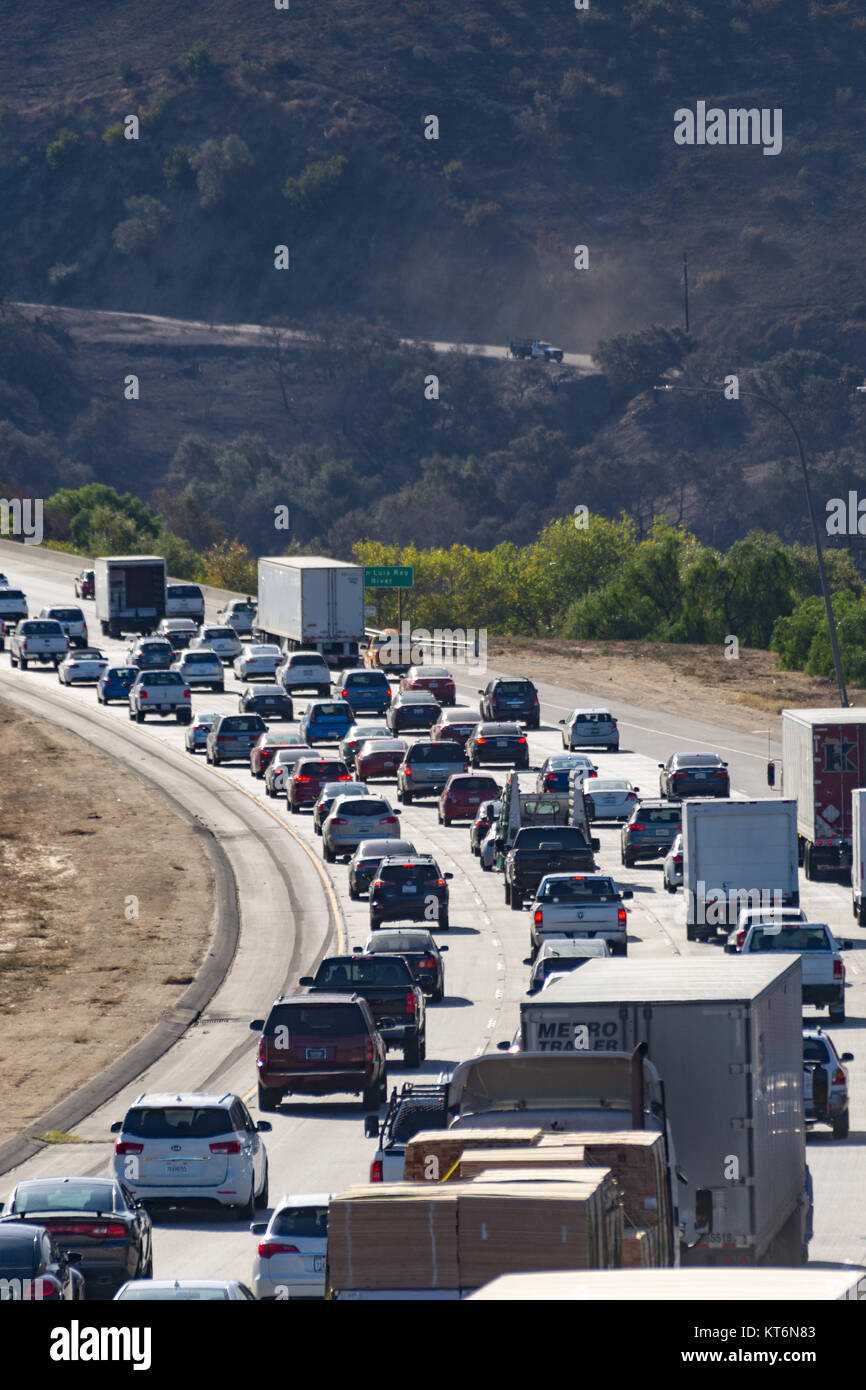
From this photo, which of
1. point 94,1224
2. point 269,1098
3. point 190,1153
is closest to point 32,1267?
point 94,1224

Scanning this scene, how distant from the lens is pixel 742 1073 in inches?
648

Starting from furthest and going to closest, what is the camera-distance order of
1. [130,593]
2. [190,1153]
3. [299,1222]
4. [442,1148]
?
[130,593], [190,1153], [299,1222], [442,1148]

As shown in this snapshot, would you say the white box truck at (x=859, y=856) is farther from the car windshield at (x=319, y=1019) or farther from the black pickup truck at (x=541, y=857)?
the car windshield at (x=319, y=1019)

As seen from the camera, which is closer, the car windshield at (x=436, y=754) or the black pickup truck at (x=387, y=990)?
the black pickup truck at (x=387, y=990)

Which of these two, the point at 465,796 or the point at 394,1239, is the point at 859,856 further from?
the point at 394,1239

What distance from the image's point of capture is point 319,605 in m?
86.2

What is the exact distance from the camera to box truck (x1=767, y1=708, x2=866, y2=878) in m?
48.7

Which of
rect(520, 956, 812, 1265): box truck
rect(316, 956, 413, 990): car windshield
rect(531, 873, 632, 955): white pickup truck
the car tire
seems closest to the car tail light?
rect(520, 956, 812, 1265): box truck

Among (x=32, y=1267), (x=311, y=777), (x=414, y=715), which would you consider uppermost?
(x=414, y=715)

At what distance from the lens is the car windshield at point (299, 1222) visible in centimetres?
1870

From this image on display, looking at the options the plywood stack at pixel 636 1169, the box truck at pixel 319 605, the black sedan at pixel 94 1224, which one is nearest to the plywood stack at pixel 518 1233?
the plywood stack at pixel 636 1169

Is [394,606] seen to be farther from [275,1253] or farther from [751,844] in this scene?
[275,1253]

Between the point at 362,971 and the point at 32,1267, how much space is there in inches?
689

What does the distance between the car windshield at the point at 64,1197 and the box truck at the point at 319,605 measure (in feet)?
213
